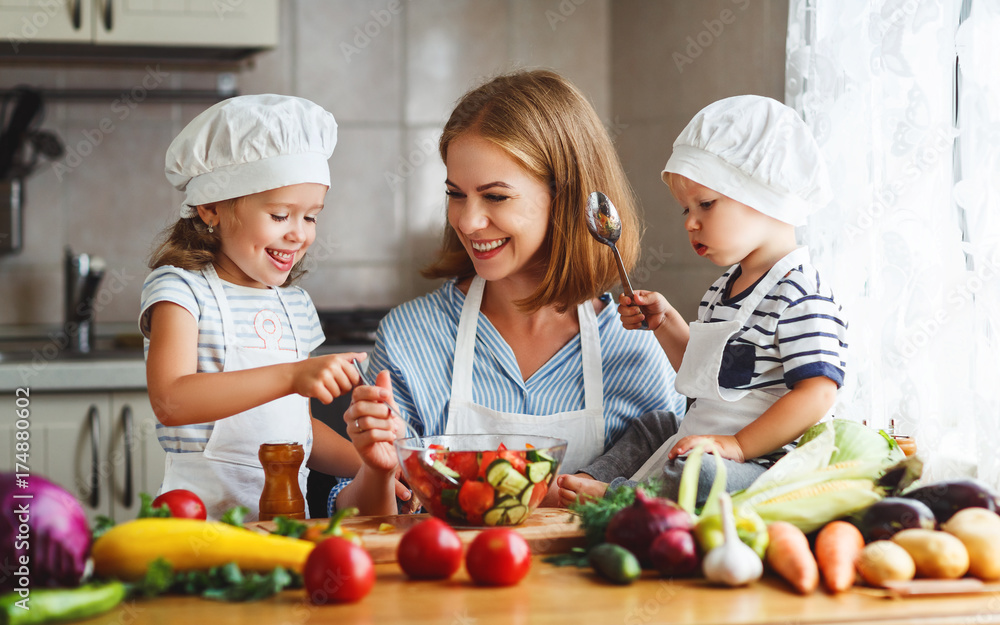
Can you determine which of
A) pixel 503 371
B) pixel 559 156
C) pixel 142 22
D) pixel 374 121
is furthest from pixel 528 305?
pixel 374 121

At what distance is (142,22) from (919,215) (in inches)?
87.9

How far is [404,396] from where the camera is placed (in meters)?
1.49

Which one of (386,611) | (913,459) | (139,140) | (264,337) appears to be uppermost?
(139,140)

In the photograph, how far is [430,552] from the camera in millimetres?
856

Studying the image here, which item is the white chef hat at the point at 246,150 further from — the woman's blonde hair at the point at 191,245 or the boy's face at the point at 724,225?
the boy's face at the point at 724,225

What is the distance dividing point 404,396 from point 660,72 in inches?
78.1

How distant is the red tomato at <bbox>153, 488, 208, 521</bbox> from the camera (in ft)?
3.24

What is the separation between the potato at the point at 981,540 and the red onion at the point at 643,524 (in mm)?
263

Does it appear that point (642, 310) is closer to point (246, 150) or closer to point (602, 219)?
point (602, 219)

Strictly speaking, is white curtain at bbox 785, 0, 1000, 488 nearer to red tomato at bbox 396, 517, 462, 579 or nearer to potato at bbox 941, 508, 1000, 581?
potato at bbox 941, 508, 1000, 581

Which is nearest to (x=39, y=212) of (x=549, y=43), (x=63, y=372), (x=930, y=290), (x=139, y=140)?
(x=139, y=140)

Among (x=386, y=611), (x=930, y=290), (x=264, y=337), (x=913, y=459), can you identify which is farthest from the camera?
(x=930, y=290)

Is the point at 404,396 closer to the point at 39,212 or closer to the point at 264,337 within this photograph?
the point at 264,337

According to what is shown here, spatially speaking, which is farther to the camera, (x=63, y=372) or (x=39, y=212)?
(x=39, y=212)
